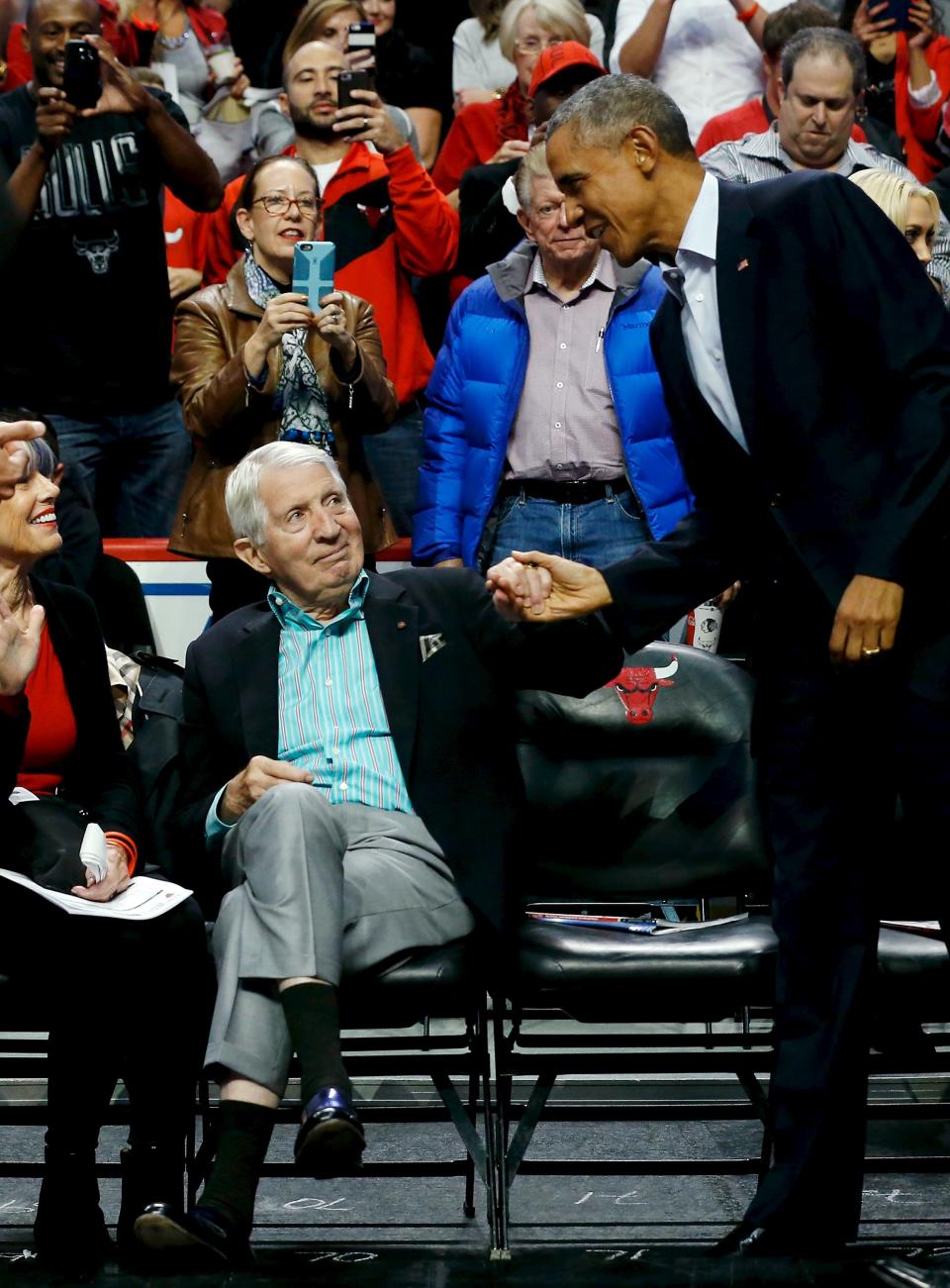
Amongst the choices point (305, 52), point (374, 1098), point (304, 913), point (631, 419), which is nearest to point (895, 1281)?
point (304, 913)

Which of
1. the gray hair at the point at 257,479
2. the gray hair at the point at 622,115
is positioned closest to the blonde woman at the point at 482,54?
the gray hair at the point at 257,479

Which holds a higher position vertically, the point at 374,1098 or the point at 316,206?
the point at 316,206

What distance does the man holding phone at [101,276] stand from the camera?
562 cm

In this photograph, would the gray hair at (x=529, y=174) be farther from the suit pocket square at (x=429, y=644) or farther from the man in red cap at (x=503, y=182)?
the suit pocket square at (x=429, y=644)

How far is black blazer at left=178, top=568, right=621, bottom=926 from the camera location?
3.59m

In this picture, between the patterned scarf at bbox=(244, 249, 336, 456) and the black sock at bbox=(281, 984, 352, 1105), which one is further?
the patterned scarf at bbox=(244, 249, 336, 456)

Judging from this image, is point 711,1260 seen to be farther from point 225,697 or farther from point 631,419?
point 631,419

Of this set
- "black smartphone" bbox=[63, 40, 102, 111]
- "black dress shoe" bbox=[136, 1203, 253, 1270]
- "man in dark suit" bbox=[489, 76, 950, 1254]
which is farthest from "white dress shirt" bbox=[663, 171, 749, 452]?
"black smartphone" bbox=[63, 40, 102, 111]

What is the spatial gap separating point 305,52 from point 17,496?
2.49 m

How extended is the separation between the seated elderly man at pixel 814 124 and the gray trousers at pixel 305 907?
273 centimetres

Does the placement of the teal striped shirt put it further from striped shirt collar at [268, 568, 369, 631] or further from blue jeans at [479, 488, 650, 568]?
blue jeans at [479, 488, 650, 568]

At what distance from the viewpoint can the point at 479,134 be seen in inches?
249

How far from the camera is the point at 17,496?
3.72 metres

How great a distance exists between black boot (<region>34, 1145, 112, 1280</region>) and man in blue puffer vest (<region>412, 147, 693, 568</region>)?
221 cm
